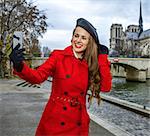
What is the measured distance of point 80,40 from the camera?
328 cm

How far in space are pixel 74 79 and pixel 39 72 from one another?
0.34 m

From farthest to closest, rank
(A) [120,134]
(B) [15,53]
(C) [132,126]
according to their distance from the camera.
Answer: (C) [132,126] → (A) [120,134] → (B) [15,53]

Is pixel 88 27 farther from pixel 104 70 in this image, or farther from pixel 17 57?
pixel 17 57

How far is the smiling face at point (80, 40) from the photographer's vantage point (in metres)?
3.28

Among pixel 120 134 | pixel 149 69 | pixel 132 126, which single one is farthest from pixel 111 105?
pixel 149 69

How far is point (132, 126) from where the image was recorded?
32.6 feet

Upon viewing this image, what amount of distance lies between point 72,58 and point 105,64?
1.04ft

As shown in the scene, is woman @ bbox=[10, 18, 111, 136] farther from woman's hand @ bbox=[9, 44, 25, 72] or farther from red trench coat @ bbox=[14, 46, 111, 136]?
woman's hand @ bbox=[9, 44, 25, 72]

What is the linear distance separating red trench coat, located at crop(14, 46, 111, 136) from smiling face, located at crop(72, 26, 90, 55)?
0.07 m

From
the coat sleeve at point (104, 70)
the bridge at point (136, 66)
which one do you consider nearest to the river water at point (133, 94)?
the coat sleeve at point (104, 70)

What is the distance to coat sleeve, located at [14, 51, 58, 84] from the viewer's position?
2.91 meters

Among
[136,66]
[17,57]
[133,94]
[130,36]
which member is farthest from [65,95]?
[130,36]

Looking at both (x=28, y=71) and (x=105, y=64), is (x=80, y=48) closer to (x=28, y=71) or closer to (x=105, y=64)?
(x=105, y=64)

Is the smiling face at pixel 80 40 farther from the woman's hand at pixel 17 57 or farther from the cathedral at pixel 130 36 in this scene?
the cathedral at pixel 130 36
